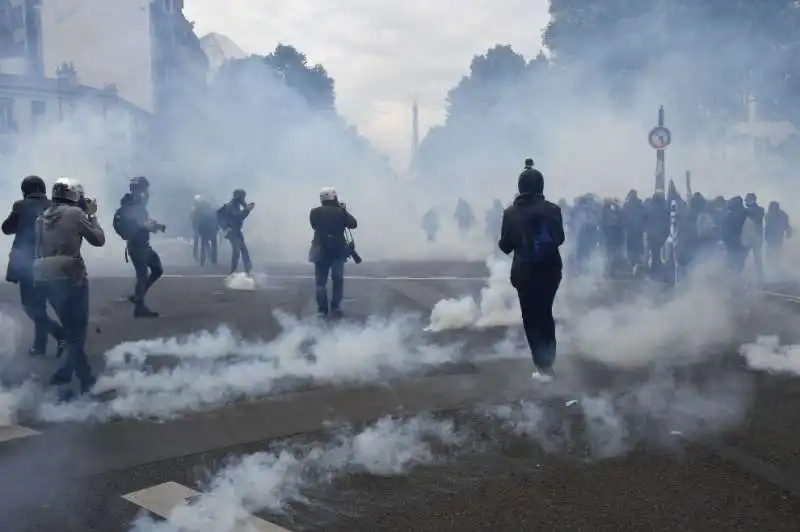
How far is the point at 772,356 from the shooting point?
23.7ft

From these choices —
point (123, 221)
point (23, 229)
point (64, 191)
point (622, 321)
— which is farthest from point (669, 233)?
point (64, 191)

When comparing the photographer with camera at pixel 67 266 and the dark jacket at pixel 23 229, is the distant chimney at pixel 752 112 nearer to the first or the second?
the dark jacket at pixel 23 229

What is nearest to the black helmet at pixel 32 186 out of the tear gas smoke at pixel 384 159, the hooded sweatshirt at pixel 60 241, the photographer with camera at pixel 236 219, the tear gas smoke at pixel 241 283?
the hooded sweatshirt at pixel 60 241

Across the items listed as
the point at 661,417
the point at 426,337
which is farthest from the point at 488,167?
the point at 661,417

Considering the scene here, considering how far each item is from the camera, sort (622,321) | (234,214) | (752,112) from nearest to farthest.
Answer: (622,321) < (234,214) < (752,112)

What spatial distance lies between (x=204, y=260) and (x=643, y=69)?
1473 centimetres

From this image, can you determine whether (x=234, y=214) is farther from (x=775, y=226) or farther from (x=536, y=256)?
(x=775, y=226)

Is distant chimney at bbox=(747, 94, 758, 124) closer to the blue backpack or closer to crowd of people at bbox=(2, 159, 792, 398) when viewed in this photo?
crowd of people at bbox=(2, 159, 792, 398)

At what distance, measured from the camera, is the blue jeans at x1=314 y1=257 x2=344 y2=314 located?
31.5 feet

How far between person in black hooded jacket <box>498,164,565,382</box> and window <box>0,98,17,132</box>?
1885cm

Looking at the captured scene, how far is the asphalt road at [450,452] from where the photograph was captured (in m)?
3.92

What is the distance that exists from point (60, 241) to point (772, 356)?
18.1 ft

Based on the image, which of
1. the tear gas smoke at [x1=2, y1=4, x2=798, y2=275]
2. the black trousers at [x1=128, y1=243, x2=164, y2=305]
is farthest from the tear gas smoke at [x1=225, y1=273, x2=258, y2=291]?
the tear gas smoke at [x1=2, y1=4, x2=798, y2=275]

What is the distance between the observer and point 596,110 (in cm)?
2886
